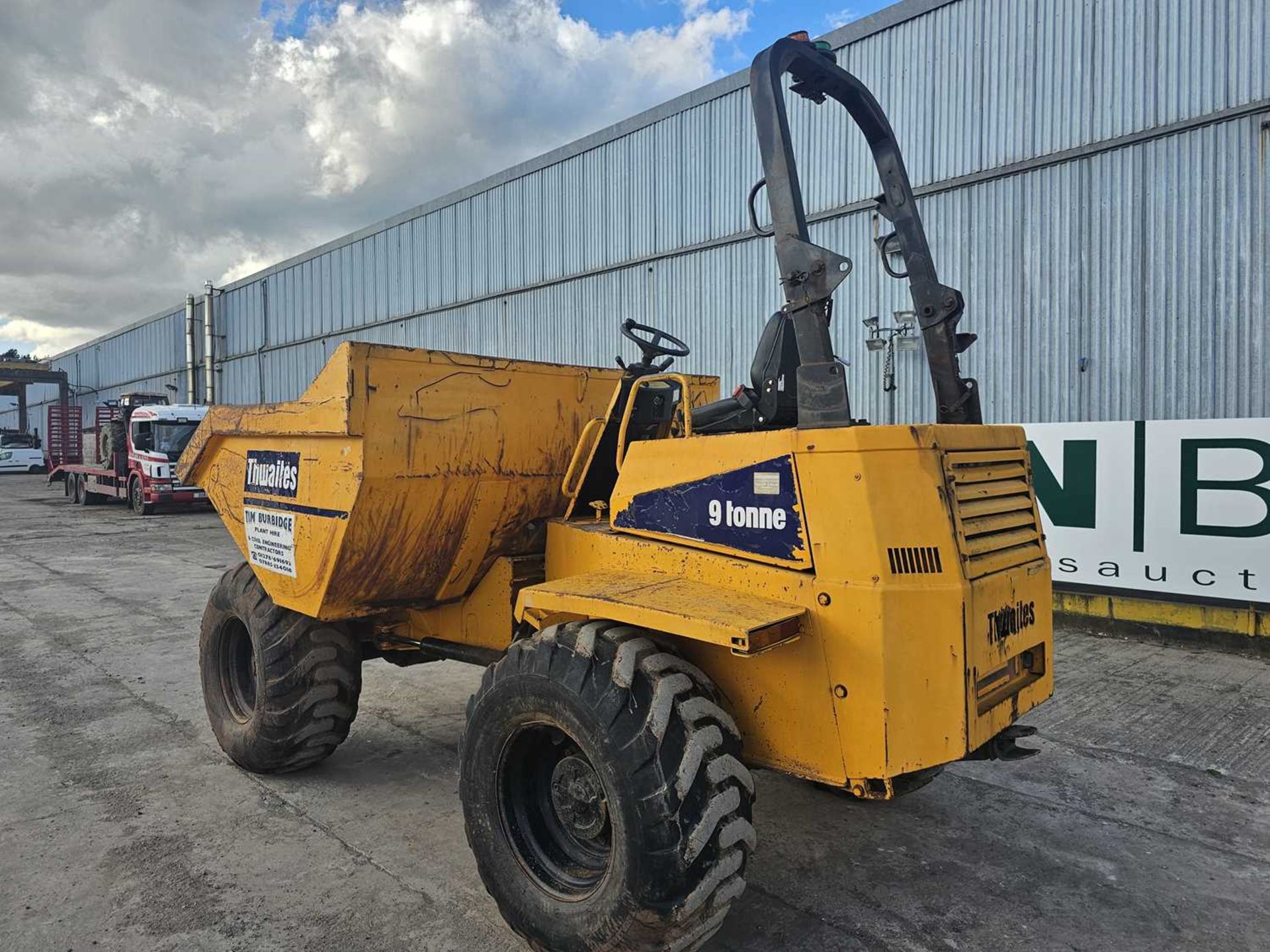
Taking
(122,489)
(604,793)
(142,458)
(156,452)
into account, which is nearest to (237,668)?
(604,793)

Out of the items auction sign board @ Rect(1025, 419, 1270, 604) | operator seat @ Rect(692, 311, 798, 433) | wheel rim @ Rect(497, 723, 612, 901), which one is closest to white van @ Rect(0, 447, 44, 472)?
auction sign board @ Rect(1025, 419, 1270, 604)

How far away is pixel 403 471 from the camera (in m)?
3.68

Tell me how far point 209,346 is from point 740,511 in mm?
31184

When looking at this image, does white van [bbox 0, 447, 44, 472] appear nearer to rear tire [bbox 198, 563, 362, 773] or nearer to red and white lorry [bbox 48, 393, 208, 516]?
red and white lorry [bbox 48, 393, 208, 516]

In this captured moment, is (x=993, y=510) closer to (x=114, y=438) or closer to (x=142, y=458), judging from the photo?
(x=142, y=458)

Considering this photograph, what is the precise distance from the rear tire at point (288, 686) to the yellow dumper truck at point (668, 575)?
0.8 inches

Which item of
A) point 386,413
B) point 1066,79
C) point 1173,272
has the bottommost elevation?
point 386,413

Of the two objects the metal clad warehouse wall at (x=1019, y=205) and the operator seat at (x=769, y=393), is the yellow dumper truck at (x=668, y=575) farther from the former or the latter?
the metal clad warehouse wall at (x=1019, y=205)

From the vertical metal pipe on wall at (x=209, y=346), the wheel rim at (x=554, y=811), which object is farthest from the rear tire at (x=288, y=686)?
the vertical metal pipe on wall at (x=209, y=346)

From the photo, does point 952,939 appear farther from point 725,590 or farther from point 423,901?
point 423,901

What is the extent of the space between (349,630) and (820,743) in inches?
108

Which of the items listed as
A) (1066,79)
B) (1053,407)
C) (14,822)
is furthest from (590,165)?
(14,822)

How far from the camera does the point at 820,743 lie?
9.25ft

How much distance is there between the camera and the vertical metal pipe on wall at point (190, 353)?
98.6ft
